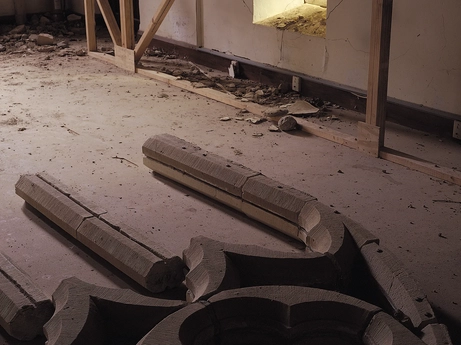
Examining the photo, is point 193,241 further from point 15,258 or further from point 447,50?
point 447,50

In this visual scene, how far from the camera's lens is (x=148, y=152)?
5160 mm

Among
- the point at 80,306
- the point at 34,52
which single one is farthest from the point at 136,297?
the point at 34,52

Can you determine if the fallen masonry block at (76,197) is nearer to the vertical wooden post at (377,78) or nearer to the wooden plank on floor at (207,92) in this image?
the vertical wooden post at (377,78)

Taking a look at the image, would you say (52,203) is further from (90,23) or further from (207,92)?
(90,23)

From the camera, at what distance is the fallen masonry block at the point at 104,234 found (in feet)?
12.1

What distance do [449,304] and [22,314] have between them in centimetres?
210

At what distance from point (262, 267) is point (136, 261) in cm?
67

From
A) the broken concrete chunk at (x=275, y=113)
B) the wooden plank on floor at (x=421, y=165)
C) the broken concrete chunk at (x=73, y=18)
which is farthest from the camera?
the broken concrete chunk at (x=73, y=18)

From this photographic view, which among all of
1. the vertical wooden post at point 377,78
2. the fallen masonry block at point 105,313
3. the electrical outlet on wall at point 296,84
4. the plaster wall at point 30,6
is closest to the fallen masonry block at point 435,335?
the fallen masonry block at point 105,313

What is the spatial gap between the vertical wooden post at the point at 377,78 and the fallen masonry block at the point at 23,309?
3.00 meters

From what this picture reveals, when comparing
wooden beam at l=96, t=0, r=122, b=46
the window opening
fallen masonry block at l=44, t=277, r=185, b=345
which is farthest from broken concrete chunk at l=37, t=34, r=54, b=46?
fallen masonry block at l=44, t=277, r=185, b=345

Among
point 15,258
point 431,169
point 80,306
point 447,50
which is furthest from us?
point 447,50

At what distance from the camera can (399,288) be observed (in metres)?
3.34

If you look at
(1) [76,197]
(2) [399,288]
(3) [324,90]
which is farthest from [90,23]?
(2) [399,288]
